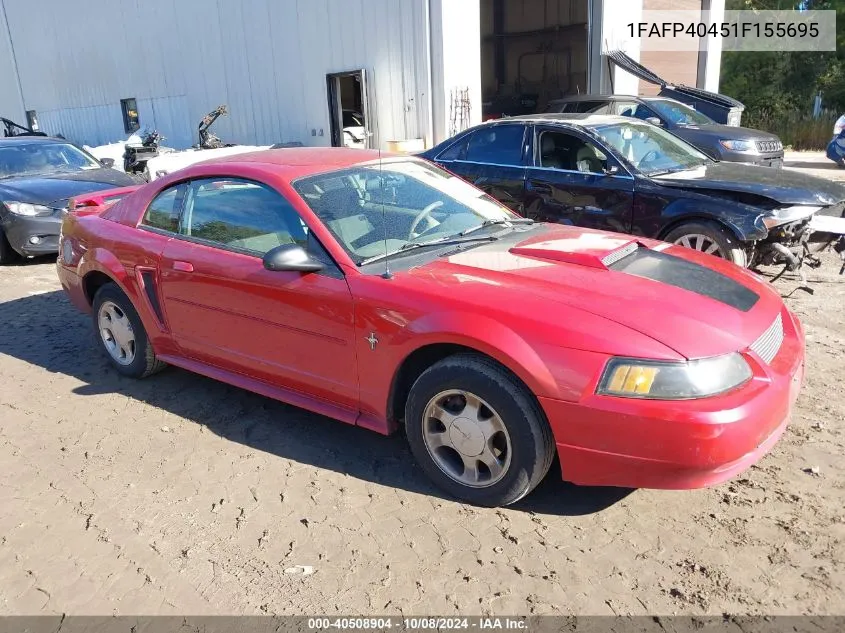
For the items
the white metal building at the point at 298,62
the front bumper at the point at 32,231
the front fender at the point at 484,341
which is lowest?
the front bumper at the point at 32,231

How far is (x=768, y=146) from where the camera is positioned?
36.9 feet

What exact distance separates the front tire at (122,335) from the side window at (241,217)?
0.81 metres

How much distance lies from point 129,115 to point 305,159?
20491 millimetres

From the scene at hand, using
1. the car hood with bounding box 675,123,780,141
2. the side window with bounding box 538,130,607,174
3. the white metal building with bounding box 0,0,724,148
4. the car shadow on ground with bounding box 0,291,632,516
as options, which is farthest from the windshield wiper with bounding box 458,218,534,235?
the white metal building with bounding box 0,0,724,148

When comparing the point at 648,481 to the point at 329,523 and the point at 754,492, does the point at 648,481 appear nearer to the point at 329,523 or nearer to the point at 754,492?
the point at 754,492

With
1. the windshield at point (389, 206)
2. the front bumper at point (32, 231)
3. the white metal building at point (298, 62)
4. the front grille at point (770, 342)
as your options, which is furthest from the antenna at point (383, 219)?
the white metal building at point (298, 62)

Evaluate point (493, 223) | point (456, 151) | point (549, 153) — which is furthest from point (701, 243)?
point (456, 151)

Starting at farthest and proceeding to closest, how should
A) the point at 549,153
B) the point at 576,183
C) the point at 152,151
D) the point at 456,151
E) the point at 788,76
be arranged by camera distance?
the point at 788,76
the point at 152,151
the point at 456,151
the point at 549,153
the point at 576,183

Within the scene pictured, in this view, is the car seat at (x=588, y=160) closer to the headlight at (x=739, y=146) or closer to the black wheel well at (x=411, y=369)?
the black wheel well at (x=411, y=369)

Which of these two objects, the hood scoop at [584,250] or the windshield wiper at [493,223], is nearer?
the hood scoop at [584,250]

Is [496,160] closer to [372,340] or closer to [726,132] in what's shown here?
[372,340]

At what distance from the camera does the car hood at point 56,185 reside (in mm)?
8031

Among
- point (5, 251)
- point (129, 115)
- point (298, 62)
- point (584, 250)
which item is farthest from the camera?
point (129, 115)

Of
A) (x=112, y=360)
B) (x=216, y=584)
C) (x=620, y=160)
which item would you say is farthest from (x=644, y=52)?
(x=216, y=584)
